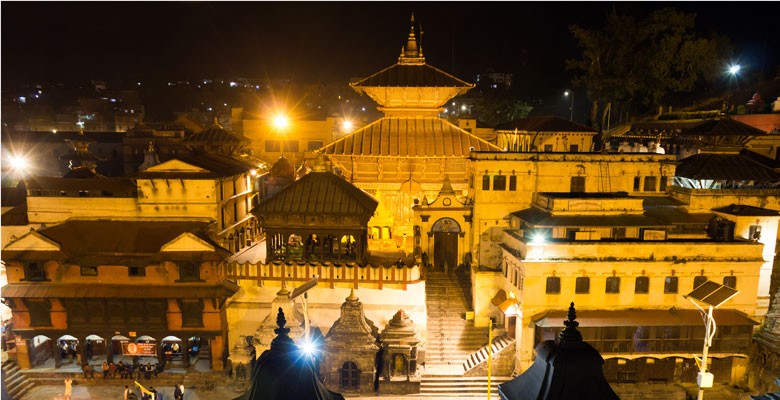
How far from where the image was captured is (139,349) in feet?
87.8

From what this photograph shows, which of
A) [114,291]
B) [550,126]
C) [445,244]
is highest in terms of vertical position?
[550,126]

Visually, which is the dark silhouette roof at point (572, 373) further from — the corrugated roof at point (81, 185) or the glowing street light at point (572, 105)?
the glowing street light at point (572, 105)

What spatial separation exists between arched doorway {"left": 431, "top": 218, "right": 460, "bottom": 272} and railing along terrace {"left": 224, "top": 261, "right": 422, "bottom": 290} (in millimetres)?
6273

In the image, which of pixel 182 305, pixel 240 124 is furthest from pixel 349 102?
pixel 182 305

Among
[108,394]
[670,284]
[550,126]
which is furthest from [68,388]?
[550,126]

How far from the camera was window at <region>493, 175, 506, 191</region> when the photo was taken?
1248 inches

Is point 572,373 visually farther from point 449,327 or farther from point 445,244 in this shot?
point 445,244

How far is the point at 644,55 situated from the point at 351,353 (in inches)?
1781

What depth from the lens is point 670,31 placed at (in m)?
53.0

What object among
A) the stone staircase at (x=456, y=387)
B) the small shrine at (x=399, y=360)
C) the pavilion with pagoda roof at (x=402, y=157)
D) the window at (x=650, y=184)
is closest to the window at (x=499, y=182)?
the pavilion with pagoda roof at (x=402, y=157)

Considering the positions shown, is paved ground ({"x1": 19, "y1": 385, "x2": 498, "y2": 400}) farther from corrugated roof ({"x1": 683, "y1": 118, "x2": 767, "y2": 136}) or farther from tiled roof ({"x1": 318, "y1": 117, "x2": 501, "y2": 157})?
corrugated roof ({"x1": 683, "y1": 118, "x2": 767, "y2": 136})

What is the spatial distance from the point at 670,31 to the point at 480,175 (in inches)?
1410

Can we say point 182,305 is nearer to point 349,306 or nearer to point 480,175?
point 349,306

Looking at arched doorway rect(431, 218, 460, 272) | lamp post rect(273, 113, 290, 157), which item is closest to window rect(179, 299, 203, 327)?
arched doorway rect(431, 218, 460, 272)
